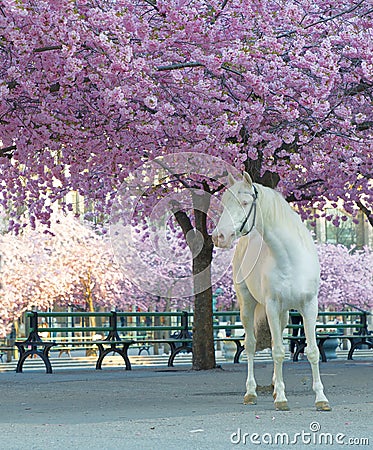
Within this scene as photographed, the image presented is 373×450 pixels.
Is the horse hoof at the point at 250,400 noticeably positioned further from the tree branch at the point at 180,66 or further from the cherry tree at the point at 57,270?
the cherry tree at the point at 57,270

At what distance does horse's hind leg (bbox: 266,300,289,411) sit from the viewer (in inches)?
413

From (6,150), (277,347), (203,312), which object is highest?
(6,150)

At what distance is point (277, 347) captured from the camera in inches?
428

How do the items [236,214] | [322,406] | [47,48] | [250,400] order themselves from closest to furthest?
[236,214] < [322,406] < [47,48] < [250,400]

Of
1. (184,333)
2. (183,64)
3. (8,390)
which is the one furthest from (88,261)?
(183,64)

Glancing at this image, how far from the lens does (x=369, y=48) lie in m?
13.4

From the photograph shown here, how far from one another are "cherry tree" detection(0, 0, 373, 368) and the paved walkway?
10.4 ft

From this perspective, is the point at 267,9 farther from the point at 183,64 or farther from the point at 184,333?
the point at 184,333

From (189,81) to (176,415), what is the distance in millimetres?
4296

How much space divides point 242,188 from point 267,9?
4875 mm

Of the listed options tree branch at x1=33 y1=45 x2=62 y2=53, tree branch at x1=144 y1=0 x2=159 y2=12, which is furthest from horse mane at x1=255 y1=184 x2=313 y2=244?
tree branch at x1=144 y1=0 x2=159 y2=12

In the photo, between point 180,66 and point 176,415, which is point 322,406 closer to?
point 176,415

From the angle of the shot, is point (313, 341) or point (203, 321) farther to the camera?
point (203, 321)

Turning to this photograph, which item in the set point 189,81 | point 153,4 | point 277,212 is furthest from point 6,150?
point 277,212
